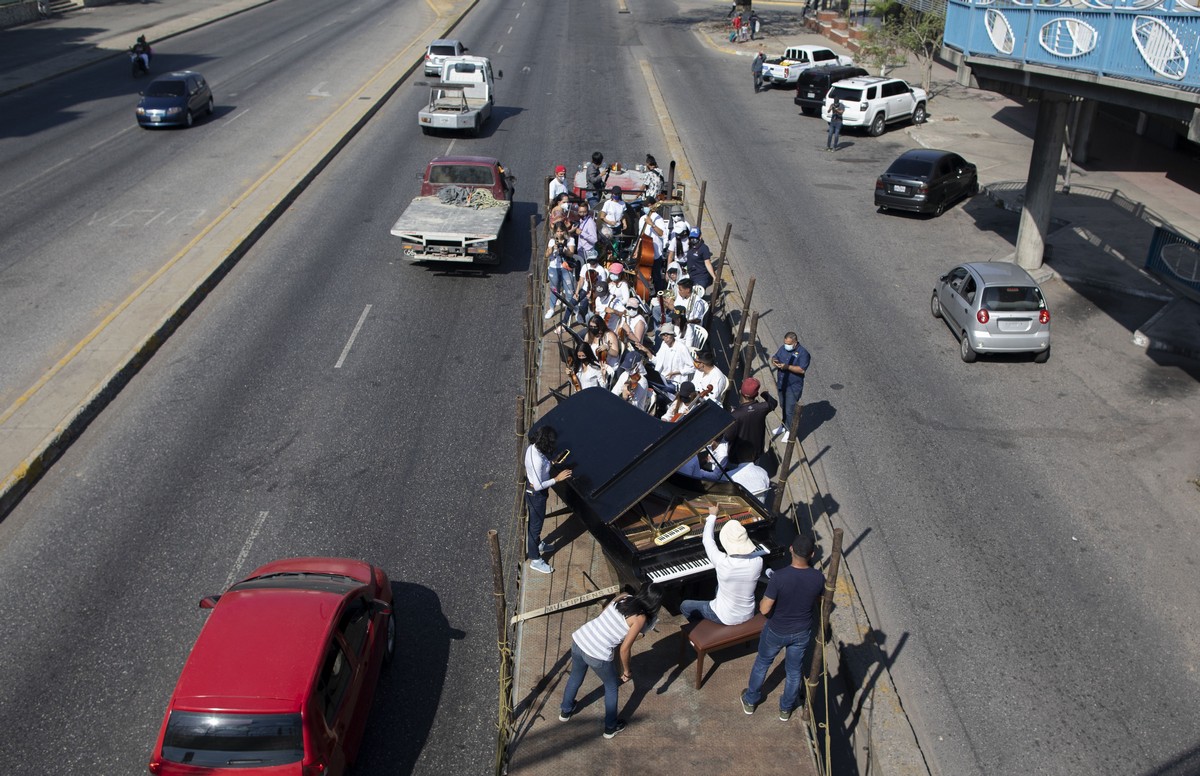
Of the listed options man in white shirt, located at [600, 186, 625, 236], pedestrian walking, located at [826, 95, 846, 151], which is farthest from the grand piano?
pedestrian walking, located at [826, 95, 846, 151]

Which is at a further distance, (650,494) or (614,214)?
(614,214)

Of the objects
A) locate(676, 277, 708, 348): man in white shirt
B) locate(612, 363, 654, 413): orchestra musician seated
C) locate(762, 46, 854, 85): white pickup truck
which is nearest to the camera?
locate(612, 363, 654, 413): orchestra musician seated

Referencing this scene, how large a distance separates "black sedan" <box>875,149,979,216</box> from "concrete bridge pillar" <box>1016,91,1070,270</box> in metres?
3.52

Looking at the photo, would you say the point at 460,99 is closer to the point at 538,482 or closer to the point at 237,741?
the point at 538,482

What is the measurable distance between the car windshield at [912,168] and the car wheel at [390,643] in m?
21.2

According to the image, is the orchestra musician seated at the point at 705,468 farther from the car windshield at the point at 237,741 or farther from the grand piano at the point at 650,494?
the car windshield at the point at 237,741

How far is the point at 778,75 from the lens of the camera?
139 ft

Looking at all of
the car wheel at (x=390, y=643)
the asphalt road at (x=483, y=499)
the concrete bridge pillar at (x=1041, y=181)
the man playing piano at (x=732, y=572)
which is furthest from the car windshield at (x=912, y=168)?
the car wheel at (x=390, y=643)

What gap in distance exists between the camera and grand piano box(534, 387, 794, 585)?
373 inches

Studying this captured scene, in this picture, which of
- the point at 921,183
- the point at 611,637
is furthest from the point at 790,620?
the point at 921,183

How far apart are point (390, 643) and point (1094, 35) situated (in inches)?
633

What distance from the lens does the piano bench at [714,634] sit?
888 cm

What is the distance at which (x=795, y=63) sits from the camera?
42438 mm

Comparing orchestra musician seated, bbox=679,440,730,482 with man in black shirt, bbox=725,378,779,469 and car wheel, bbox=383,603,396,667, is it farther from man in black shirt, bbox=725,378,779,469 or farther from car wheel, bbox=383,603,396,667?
car wheel, bbox=383,603,396,667
